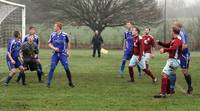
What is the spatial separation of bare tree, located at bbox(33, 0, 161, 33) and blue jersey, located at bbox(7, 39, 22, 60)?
46.9 m

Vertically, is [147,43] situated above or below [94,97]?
above

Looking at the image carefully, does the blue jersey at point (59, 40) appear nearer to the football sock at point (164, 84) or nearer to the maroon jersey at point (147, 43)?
the football sock at point (164, 84)

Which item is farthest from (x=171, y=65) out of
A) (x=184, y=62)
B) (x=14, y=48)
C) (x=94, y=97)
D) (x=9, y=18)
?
(x=9, y=18)

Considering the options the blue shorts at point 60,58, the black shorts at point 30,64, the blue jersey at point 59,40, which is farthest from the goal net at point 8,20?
the blue shorts at point 60,58

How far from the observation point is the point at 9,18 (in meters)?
22.5

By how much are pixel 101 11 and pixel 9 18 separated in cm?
4235

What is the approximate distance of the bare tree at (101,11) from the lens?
209ft

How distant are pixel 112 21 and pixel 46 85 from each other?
48.6 m

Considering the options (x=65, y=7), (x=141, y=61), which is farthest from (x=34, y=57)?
(x=65, y=7)

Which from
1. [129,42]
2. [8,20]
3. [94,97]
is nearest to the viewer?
[94,97]

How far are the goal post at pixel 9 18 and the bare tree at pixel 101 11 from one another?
131 ft

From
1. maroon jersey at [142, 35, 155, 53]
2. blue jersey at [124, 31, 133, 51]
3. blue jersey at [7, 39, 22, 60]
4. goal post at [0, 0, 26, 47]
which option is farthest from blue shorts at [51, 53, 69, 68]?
goal post at [0, 0, 26, 47]

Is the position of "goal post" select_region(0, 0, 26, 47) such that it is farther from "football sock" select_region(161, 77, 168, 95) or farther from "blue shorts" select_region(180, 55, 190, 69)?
"football sock" select_region(161, 77, 168, 95)

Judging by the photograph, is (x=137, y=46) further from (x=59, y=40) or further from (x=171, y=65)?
(x=171, y=65)
